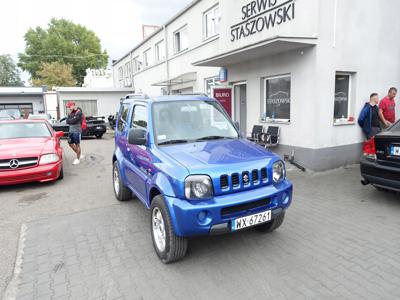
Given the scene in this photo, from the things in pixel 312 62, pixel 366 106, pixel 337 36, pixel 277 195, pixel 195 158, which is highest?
pixel 337 36

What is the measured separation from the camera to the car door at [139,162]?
3.98m

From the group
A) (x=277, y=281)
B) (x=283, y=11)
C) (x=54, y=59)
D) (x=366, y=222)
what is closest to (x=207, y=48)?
(x=283, y=11)

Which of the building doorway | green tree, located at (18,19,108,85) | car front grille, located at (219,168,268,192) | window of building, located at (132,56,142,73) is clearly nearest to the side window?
car front grille, located at (219,168,268,192)

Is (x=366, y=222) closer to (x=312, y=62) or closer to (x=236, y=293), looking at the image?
(x=236, y=293)

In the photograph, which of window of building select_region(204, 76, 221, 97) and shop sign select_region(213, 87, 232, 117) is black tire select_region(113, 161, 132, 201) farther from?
window of building select_region(204, 76, 221, 97)

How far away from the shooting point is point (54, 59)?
4622 cm

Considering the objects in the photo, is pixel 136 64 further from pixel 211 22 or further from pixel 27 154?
pixel 27 154

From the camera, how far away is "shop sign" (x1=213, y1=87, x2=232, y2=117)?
10.3 m

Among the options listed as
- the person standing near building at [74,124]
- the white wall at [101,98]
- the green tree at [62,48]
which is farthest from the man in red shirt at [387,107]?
the green tree at [62,48]

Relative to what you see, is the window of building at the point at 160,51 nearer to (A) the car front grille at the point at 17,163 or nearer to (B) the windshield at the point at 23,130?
(B) the windshield at the point at 23,130

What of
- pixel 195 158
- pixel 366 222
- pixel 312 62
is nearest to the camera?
pixel 195 158

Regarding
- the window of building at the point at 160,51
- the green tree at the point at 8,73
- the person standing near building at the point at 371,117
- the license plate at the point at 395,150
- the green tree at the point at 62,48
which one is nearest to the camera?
the license plate at the point at 395,150

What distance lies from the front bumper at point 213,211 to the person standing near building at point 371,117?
6.09 metres

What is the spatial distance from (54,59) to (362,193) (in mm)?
50122
